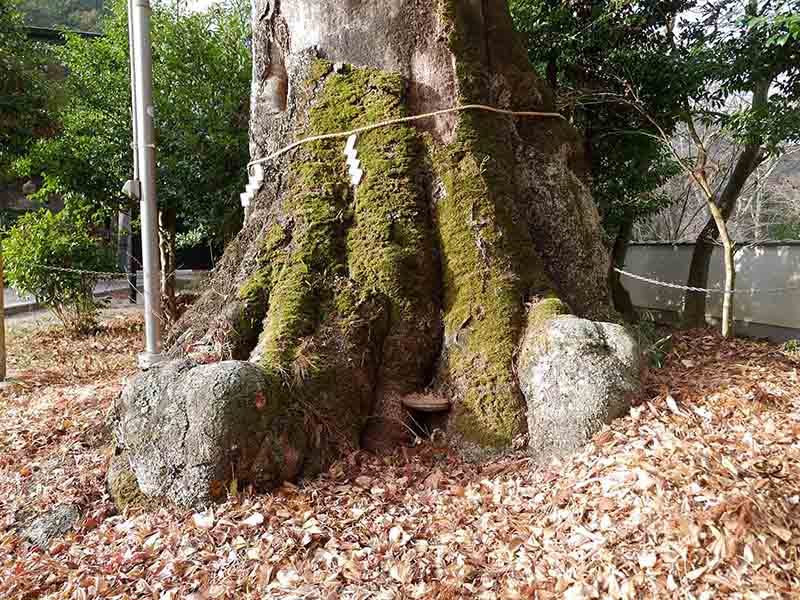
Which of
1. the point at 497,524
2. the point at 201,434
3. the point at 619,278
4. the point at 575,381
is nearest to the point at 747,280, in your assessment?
the point at 619,278

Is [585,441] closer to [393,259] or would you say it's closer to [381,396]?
[381,396]

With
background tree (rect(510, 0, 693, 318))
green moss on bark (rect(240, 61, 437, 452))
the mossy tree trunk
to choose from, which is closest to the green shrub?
the mossy tree trunk

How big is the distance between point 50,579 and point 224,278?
6.24ft

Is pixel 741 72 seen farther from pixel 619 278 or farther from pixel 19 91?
pixel 19 91

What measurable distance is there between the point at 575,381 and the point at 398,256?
3.74 ft

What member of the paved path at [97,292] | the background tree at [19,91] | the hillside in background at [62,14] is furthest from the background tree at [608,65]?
the hillside in background at [62,14]

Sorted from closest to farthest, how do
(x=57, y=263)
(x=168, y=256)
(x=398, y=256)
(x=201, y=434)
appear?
1. (x=201, y=434)
2. (x=398, y=256)
3. (x=57, y=263)
4. (x=168, y=256)

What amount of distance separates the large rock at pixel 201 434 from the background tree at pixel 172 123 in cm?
611

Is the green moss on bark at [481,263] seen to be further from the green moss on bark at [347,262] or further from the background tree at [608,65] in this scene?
the background tree at [608,65]

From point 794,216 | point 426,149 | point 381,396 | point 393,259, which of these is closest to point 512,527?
point 381,396

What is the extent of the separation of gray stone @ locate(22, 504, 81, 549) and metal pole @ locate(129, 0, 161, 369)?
4.31ft

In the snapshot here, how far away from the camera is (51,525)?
8.90ft

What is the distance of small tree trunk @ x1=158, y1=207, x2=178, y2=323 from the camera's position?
8.94 meters

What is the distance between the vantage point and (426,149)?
3430mm
